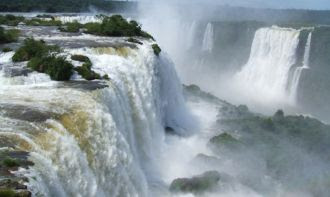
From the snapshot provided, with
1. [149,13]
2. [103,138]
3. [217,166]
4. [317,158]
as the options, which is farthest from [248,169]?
[149,13]

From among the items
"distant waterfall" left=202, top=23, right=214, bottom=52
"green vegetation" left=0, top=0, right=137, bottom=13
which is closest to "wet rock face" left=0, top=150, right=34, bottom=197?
"distant waterfall" left=202, top=23, right=214, bottom=52

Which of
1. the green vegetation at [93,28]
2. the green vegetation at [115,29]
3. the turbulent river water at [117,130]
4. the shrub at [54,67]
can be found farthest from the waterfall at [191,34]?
the shrub at [54,67]

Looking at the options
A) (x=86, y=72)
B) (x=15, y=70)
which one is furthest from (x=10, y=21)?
(x=86, y=72)

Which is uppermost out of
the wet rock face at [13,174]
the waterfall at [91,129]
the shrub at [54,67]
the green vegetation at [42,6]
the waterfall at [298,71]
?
the green vegetation at [42,6]

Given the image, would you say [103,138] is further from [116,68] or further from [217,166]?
[217,166]

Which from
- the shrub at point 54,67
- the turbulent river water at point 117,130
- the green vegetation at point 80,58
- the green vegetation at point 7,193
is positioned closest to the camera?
the green vegetation at point 7,193

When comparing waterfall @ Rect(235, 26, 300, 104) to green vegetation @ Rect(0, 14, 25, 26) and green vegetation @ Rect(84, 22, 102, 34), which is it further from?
green vegetation @ Rect(0, 14, 25, 26)

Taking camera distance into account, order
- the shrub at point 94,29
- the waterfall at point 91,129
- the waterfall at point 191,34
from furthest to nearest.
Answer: the waterfall at point 191,34, the shrub at point 94,29, the waterfall at point 91,129

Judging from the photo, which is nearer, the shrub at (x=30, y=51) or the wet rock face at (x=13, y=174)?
the wet rock face at (x=13, y=174)

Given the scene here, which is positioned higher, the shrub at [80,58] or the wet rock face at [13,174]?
the shrub at [80,58]

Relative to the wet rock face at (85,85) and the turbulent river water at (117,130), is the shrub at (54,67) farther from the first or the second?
the wet rock face at (85,85)
